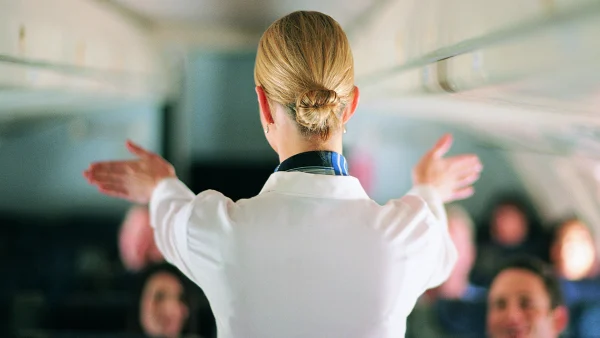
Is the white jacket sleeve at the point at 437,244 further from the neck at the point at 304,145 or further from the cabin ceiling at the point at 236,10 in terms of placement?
the cabin ceiling at the point at 236,10

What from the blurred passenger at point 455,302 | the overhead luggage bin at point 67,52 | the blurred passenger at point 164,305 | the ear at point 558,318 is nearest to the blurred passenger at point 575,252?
the blurred passenger at point 455,302

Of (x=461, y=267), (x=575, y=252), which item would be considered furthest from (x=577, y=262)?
(x=461, y=267)

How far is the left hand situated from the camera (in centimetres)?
115

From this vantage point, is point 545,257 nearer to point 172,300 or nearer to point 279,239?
point 172,300

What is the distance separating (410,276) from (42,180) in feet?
14.2

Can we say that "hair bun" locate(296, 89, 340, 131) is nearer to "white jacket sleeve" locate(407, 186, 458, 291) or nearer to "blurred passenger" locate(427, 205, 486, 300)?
"white jacket sleeve" locate(407, 186, 458, 291)

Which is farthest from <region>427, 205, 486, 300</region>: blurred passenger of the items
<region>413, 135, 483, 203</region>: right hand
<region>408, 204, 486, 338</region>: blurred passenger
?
<region>413, 135, 483, 203</region>: right hand

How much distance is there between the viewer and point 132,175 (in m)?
1.16

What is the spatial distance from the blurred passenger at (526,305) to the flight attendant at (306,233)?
139 centimetres

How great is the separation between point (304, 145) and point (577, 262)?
327cm

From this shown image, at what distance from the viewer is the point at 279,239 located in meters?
0.98

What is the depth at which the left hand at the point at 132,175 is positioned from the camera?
1153 millimetres

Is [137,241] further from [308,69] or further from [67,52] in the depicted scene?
[308,69]

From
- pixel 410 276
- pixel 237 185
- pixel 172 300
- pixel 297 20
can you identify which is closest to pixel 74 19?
pixel 297 20
